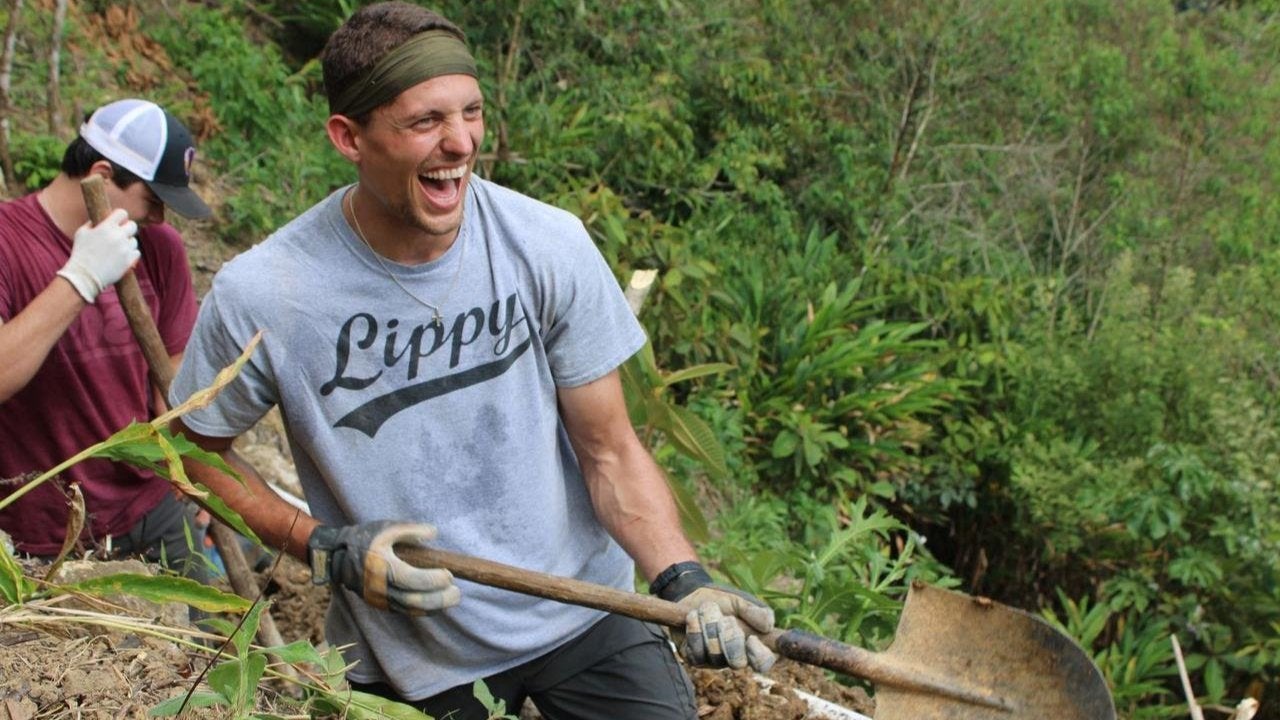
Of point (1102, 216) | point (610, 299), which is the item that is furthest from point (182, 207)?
point (1102, 216)

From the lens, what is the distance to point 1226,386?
5914mm

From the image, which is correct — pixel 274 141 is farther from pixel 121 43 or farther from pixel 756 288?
pixel 756 288

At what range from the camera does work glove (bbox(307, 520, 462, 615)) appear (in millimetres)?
2283

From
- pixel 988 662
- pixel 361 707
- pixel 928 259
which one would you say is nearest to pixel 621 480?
pixel 361 707

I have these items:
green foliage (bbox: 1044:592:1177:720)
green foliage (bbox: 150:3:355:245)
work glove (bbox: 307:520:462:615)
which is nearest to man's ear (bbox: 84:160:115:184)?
work glove (bbox: 307:520:462:615)

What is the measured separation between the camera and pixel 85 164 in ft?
10.4

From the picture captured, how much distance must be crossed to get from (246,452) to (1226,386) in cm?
456

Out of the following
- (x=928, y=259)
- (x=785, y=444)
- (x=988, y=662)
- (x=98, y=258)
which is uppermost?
(x=98, y=258)

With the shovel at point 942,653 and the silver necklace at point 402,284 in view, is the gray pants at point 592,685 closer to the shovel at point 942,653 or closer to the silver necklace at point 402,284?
the shovel at point 942,653

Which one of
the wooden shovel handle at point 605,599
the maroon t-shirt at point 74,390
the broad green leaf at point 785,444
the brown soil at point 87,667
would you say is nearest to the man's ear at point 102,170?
the maroon t-shirt at point 74,390

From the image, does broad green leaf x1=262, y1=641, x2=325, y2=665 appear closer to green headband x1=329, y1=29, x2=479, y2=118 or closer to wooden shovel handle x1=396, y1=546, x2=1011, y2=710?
wooden shovel handle x1=396, y1=546, x2=1011, y2=710

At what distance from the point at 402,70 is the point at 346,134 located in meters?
0.20

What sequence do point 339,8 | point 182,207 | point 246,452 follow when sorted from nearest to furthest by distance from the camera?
point 182,207 → point 246,452 → point 339,8

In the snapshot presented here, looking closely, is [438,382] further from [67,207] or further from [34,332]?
[67,207]
